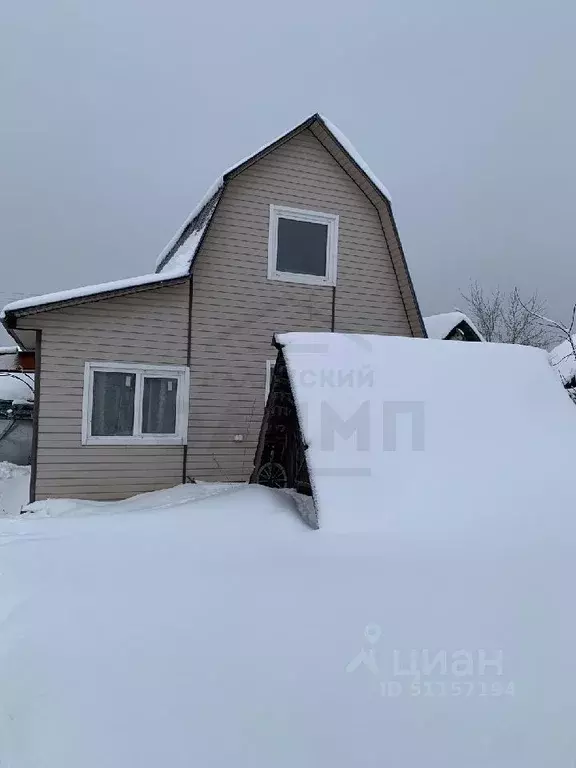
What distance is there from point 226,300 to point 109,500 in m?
Result: 3.78

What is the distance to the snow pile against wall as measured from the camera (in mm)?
1925

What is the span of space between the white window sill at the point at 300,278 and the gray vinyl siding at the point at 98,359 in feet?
5.52

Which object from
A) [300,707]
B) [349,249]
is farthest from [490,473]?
[349,249]

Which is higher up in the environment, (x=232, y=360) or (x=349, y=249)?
(x=349, y=249)

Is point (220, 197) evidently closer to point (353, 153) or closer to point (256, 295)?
point (256, 295)

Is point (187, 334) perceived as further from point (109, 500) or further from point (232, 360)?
point (109, 500)

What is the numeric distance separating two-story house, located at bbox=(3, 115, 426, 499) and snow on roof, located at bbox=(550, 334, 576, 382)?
3.90m

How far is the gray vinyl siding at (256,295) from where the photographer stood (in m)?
8.69

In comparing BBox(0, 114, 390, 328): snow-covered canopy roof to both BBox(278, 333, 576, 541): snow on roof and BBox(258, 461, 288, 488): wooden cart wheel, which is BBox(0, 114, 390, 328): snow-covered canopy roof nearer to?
BBox(258, 461, 288, 488): wooden cart wheel

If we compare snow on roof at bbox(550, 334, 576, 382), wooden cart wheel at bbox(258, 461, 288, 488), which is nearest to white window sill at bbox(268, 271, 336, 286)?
wooden cart wheel at bbox(258, 461, 288, 488)

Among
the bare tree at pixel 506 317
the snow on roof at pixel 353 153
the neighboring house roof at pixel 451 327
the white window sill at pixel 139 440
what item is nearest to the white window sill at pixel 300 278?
the snow on roof at pixel 353 153

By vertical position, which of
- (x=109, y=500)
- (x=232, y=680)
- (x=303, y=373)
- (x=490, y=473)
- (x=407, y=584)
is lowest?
(x=109, y=500)

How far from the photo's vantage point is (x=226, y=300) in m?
8.88

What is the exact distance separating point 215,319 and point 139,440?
2.37m
